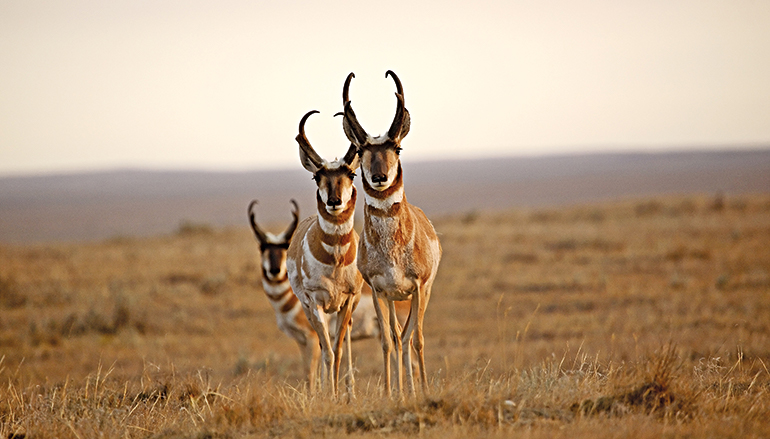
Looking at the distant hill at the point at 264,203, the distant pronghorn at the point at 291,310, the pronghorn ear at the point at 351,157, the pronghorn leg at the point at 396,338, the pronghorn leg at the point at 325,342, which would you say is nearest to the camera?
the pronghorn leg at the point at 396,338

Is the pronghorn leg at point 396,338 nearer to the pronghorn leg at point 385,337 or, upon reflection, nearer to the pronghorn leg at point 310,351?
the pronghorn leg at point 385,337

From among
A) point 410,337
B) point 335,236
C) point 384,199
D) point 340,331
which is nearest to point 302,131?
point 335,236

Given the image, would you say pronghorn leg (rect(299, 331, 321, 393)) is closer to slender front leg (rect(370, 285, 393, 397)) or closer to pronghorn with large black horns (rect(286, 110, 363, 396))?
pronghorn with large black horns (rect(286, 110, 363, 396))

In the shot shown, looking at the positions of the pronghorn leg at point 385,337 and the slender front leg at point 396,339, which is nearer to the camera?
the pronghorn leg at point 385,337

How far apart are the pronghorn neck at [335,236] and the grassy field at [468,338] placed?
4.66 feet

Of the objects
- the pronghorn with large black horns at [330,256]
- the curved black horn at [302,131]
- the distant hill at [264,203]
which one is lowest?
the distant hill at [264,203]

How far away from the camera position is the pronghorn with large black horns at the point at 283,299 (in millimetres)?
10250

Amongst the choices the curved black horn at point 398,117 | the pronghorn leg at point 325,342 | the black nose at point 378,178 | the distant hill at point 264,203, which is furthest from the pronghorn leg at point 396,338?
the distant hill at point 264,203

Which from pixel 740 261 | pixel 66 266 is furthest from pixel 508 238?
pixel 66 266

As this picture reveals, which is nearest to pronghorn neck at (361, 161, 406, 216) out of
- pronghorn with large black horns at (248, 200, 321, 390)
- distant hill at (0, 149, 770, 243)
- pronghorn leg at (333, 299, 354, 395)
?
pronghorn leg at (333, 299, 354, 395)

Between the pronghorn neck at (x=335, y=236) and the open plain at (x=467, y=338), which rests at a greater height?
the pronghorn neck at (x=335, y=236)

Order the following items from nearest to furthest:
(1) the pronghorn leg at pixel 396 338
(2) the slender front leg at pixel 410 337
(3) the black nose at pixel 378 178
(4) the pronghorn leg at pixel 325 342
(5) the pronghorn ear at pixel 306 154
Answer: (3) the black nose at pixel 378 178 → (2) the slender front leg at pixel 410 337 → (1) the pronghorn leg at pixel 396 338 → (5) the pronghorn ear at pixel 306 154 → (4) the pronghorn leg at pixel 325 342

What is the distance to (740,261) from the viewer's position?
66.8 ft

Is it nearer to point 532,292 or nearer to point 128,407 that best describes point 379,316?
point 128,407
